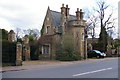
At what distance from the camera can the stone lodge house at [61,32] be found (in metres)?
40.8

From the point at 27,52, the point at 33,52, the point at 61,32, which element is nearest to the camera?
the point at 27,52

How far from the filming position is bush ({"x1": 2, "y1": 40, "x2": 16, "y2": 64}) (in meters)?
26.0

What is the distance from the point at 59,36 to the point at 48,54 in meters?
4.15

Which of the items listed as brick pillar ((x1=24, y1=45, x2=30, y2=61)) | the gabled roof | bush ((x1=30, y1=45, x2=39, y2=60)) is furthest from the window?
the gabled roof

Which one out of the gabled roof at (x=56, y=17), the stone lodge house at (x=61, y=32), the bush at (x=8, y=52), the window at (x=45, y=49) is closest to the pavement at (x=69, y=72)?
the bush at (x=8, y=52)

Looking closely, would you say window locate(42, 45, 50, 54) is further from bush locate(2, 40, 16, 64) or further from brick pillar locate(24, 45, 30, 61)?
bush locate(2, 40, 16, 64)

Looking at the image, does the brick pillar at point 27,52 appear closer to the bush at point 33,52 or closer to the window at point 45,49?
the bush at point 33,52

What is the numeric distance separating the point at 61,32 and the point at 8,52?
17646mm

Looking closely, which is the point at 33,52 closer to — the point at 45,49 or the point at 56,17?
the point at 45,49

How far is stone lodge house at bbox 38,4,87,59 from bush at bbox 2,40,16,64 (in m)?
13.3

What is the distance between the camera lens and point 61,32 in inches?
1676

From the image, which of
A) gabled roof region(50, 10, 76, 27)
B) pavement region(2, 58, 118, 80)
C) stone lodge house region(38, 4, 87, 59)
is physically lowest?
pavement region(2, 58, 118, 80)

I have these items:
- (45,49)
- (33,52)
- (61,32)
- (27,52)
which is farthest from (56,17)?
(27,52)

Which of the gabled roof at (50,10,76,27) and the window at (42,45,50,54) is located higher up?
the gabled roof at (50,10,76,27)
